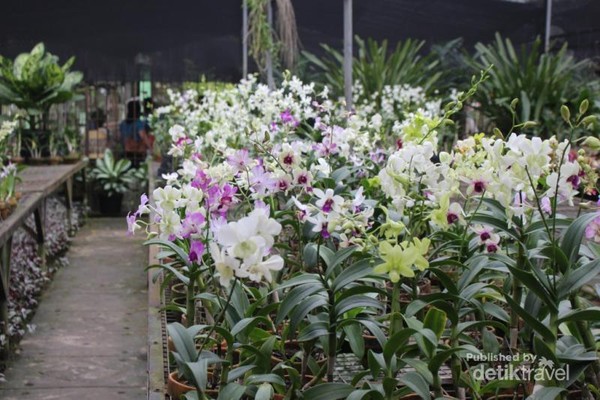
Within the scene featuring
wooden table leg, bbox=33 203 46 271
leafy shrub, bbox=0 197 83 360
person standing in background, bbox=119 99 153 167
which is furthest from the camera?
person standing in background, bbox=119 99 153 167

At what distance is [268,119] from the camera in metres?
3.77

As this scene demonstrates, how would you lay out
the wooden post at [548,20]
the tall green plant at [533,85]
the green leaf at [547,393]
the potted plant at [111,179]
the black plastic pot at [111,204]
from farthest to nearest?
the black plastic pot at [111,204], the potted plant at [111,179], the wooden post at [548,20], the tall green plant at [533,85], the green leaf at [547,393]

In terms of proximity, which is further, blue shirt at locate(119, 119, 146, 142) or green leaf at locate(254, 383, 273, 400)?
blue shirt at locate(119, 119, 146, 142)

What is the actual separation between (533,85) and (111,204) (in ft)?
15.1

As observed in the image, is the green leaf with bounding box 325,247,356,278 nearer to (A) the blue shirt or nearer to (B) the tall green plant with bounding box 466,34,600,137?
(B) the tall green plant with bounding box 466,34,600,137

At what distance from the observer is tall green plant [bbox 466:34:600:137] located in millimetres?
7340

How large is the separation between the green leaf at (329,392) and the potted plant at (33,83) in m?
6.82

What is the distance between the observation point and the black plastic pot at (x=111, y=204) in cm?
964

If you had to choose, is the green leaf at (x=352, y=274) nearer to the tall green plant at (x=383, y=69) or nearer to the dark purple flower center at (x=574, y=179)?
the dark purple flower center at (x=574, y=179)

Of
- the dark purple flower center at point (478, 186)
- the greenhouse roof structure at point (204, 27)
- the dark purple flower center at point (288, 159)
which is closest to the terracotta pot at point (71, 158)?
the greenhouse roof structure at point (204, 27)

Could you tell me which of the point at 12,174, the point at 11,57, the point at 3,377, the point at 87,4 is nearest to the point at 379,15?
the point at 87,4

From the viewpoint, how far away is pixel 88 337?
5027 millimetres

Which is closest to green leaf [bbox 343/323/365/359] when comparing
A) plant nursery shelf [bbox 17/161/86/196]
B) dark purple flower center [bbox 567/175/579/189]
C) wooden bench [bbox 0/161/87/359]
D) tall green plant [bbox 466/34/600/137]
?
dark purple flower center [bbox 567/175/579/189]

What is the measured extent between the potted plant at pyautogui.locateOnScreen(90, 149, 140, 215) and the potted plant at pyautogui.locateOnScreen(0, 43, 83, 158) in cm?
140
